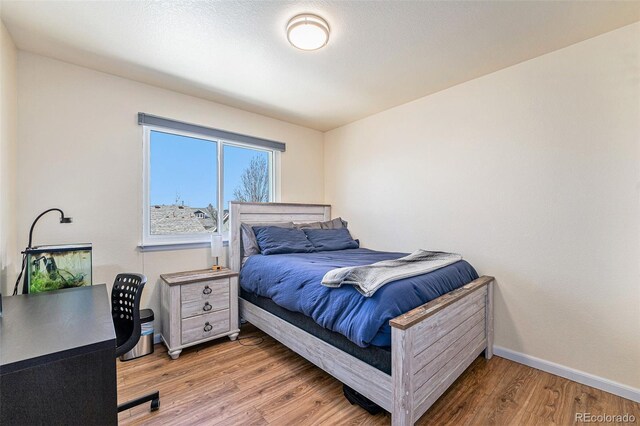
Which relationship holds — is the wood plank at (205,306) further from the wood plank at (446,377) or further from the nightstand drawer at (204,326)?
the wood plank at (446,377)

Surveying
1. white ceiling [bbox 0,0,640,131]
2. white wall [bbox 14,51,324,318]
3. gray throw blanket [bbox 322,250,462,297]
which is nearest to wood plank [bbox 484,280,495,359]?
gray throw blanket [bbox 322,250,462,297]

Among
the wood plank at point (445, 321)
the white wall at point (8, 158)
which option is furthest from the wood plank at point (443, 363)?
the white wall at point (8, 158)

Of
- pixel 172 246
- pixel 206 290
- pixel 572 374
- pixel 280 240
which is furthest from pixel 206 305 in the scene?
pixel 572 374

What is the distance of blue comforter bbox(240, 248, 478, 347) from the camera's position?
5.08 feet

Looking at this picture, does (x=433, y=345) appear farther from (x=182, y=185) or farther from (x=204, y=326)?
(x=182, y=185)

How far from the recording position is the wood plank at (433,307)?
56.8 inches

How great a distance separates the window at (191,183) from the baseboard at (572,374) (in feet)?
9.92

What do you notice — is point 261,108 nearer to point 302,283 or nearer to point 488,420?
point 302,283

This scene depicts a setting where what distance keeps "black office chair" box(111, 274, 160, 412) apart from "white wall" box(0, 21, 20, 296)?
2.30 feet

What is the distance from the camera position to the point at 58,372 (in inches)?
35.0

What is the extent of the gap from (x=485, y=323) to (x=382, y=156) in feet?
6.79

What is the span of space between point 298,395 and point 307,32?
8.06 feet

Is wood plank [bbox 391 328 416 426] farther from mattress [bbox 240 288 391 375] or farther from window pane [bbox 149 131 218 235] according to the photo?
window pane [bbox 149 131 218 235]

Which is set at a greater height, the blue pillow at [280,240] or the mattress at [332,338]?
the blue pillow at [280,240]
